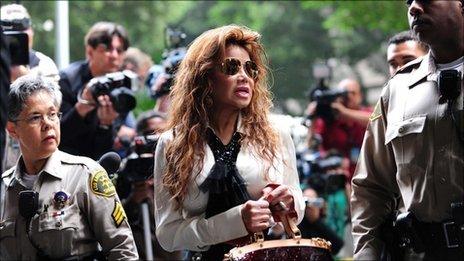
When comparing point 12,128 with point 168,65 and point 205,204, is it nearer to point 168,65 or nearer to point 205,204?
point 205,204

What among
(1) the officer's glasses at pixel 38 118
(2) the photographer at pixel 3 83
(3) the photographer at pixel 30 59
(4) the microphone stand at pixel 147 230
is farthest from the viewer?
(4) the microphone stand at pixel 147 230

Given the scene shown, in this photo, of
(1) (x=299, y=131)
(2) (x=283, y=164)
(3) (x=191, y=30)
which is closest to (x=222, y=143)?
(2) (x=283, y=164)

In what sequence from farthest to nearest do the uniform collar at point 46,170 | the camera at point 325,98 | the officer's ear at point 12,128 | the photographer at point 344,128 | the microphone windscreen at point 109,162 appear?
the photographer at point 344,128 → the camera at point 325,98 → the microphone windscreen at point 109,162 → the officer's ear at point 12,128 → the uniform collar at point 46,170

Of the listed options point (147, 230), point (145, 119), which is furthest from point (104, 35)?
point (147, 230)

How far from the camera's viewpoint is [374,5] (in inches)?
552

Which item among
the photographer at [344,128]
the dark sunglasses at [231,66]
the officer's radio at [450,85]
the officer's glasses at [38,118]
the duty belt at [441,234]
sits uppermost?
the officer's radio at [450,85]

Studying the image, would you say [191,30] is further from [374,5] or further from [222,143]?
[222,143]

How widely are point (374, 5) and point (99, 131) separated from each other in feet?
19.4

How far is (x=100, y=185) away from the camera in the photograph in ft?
20.9

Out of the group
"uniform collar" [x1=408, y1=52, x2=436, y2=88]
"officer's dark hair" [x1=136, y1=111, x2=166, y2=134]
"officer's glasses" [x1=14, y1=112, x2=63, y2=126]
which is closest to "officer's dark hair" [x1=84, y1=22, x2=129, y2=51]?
"officer's dark hair" [x1=136, y1=111, x2=166, y2=134]

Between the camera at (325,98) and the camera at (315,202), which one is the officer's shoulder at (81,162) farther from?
the camera at (325,98)

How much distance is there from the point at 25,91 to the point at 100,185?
722mm

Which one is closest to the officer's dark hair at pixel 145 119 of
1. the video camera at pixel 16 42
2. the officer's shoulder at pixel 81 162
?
the video camera at pixel 16 42

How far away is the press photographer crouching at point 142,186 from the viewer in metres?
8.66
